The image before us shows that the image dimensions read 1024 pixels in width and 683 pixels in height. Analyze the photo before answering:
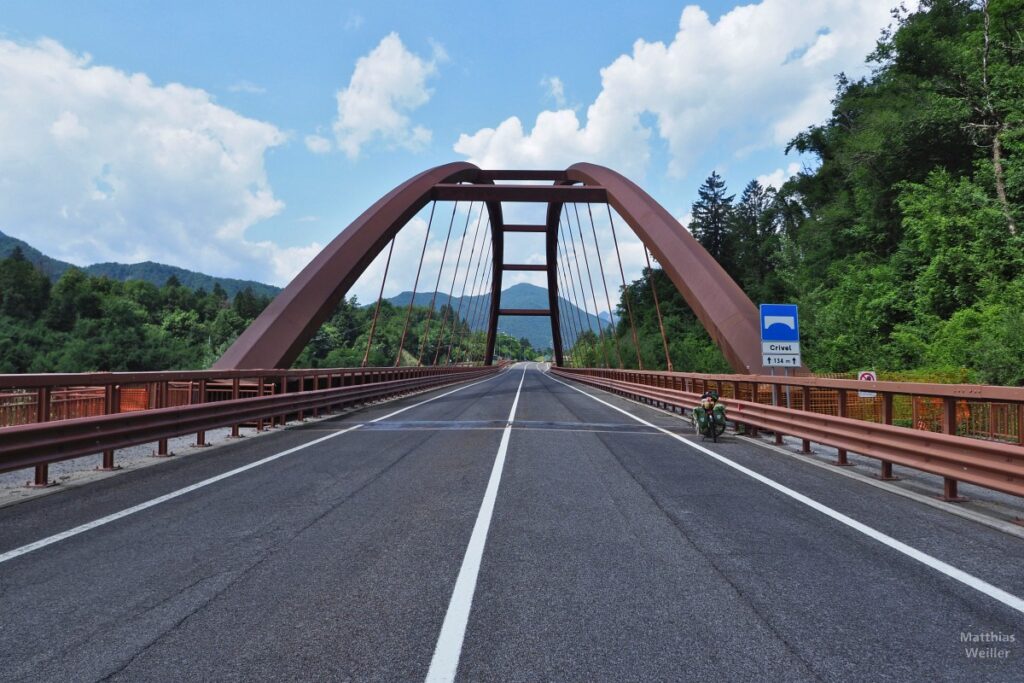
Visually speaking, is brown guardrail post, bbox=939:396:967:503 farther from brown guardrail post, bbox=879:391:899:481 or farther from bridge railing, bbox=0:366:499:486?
bridge railing, bbox=0:366:499:486

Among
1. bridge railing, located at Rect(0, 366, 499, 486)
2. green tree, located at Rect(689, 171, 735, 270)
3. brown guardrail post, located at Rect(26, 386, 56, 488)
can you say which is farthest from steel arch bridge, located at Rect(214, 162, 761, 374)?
green tree, located at Rect(689, 171, 735, 270)

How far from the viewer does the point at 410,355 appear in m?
169

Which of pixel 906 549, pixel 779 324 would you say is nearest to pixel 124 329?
pixel 779 324

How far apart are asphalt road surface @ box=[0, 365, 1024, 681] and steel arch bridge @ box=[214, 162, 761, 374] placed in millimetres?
9922

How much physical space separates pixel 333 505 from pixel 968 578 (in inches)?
202

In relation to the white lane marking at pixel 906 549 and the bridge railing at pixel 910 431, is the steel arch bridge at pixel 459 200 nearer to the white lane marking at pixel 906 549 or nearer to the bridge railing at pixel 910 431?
the bridge railing at pixel 910 431

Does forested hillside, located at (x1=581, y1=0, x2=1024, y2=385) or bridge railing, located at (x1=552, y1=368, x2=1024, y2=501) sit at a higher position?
forested hillside, located at (x1=581, y1=0, x2=1024, y2=385)

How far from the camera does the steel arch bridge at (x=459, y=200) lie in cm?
1734

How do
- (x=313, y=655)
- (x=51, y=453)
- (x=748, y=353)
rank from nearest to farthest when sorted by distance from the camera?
(x=313, y=655) < (x=51, y=453) < (x=748, y=353)

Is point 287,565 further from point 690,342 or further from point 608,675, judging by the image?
point 690,342

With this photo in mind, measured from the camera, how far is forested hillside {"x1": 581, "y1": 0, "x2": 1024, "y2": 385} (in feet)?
72.4

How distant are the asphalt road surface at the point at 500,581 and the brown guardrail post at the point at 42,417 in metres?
0.54

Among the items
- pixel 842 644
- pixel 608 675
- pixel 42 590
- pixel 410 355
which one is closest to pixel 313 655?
pixel 608 675

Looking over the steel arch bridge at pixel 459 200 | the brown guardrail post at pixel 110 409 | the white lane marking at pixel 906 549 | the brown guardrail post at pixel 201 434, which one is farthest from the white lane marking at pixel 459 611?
the steel arch bridge at pixel 459 200
